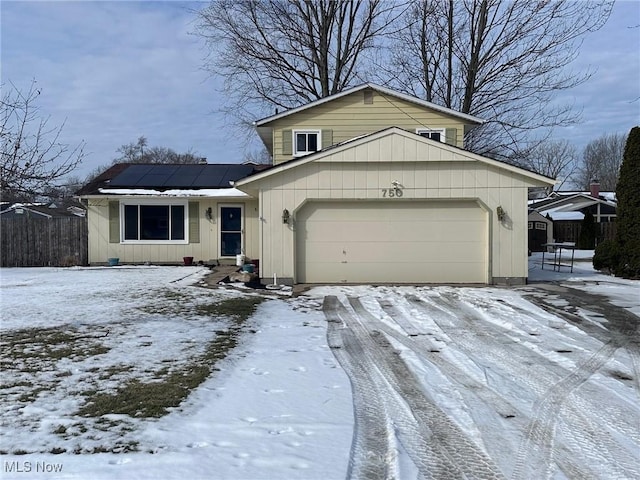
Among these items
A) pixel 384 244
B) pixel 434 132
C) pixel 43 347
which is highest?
pixel 434 132

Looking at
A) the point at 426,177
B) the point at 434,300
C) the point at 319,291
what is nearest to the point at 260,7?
the point at 426,177

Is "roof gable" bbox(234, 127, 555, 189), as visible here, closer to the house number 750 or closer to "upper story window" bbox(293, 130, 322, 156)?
the house number 750

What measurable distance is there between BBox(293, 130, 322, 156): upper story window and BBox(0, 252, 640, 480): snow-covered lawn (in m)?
8.00

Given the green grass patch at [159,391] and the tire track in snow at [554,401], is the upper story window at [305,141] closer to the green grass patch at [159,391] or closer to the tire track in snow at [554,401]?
the tire track in snow at [554,401]

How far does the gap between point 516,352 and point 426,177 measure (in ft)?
21.8

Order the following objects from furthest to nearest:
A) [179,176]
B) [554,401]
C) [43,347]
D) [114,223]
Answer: [179,176]
[114,223]
[43,347]
[554,401]

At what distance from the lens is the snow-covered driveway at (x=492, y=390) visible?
10.9 ft

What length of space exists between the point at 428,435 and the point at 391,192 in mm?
8879

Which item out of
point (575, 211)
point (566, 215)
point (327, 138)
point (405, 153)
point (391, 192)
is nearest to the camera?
point (405, 153)

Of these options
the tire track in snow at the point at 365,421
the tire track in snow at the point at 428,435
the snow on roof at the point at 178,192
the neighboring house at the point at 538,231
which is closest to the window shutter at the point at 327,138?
the snow on roof at the point at 178,192

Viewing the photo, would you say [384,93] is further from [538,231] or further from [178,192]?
[538,231]

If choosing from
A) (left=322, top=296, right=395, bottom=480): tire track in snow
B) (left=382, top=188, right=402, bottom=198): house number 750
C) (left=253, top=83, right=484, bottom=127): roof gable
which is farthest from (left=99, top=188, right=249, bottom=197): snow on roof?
(left=322, top=296, right=395, bottom=480): tire track in snow

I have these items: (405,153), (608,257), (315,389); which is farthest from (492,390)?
(608,257)

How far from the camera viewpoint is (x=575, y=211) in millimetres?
34625
